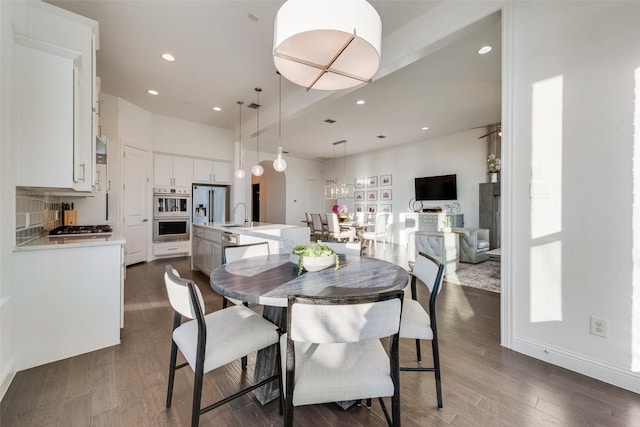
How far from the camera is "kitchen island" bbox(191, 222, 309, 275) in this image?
133 inches

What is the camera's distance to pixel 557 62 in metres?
1.88

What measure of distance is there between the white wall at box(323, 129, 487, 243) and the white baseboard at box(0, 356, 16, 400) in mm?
7420

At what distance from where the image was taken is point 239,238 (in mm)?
3301

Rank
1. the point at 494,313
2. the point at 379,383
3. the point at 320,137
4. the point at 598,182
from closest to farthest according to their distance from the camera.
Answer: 1. the point at 379,383
2. the point at 598,182
3. the point at 494,313
4. the point at 320,137

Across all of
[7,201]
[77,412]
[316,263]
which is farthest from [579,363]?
[7,201]

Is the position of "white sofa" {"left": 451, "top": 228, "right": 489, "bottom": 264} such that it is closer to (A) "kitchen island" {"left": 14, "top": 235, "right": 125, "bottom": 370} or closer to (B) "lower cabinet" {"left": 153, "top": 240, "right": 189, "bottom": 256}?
(A) "kitchen island" {"left": 14, "top": 235, "right": 125, "bottom": 370}

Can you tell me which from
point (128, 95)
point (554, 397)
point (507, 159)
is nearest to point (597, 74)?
point (507, 159)

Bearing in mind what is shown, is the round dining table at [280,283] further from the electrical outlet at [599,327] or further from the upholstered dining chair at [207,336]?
the electrical outlet at [599,327]

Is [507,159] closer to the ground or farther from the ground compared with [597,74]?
closer to the ground

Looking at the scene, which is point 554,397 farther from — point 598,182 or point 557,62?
point 557,62

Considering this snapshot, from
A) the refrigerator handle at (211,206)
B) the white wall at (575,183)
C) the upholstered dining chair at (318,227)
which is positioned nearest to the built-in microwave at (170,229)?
the refrigerator handle at (211,206)

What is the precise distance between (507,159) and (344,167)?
7.42 meters

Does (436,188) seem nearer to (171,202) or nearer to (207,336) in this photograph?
(171,202)

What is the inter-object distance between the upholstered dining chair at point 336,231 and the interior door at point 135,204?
13.2 feet
